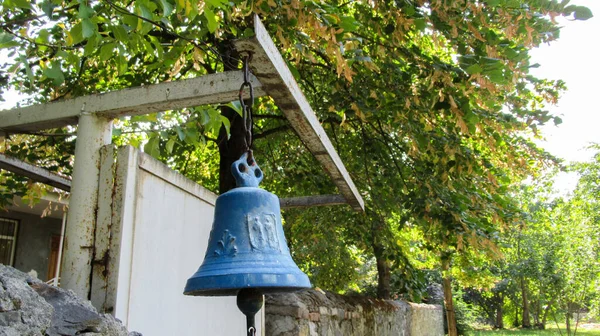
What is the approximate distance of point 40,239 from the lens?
10641mm

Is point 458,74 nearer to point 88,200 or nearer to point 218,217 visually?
point 218,217

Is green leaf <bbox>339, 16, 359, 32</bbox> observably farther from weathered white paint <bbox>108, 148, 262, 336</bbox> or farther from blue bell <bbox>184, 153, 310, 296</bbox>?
blue bell <bbox>184, 153, 310, 296</bbox>

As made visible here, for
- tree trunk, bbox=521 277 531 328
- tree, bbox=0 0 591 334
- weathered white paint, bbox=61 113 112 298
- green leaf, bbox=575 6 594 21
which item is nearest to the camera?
weathered white paint, bbox=61 113 112 298

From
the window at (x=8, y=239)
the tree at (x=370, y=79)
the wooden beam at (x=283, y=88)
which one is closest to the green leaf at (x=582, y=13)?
the tree at (x=370, y=79)

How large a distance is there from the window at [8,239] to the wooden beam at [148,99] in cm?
871

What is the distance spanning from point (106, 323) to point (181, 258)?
951 millimetres

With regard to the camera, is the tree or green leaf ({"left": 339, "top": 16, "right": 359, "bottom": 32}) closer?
the tree

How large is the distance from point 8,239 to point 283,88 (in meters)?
9.73

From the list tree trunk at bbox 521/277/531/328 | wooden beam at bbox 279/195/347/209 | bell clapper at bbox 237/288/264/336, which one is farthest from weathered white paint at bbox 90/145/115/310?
tree trunk at bbox 521/277/531/328

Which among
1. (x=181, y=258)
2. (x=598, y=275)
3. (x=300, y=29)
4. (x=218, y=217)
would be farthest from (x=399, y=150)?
(x=598, y=275)

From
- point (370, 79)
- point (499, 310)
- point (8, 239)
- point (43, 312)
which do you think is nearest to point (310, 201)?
point (370, 79)

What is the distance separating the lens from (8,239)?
10.0 m

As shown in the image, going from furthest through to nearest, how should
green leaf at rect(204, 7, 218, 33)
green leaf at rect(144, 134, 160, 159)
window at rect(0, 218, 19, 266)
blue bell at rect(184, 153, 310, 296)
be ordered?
window at rect(0, 218, 19, 266)
green leaf at rect(144, 134, 160, 159)
green leaf at rect(204, 7, 218, 33)
blue bell at rect(184, 153, 310, 296)

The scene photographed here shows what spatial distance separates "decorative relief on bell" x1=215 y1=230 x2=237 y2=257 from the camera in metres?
2.04
